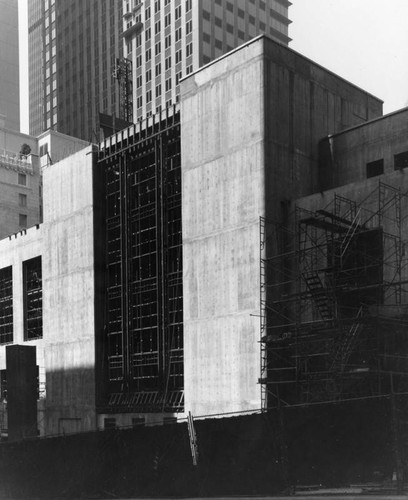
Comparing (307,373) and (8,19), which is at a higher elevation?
(8,19)

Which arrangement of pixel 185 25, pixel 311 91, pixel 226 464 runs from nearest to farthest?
1. pixel 226 464
2. pixel 311 91
3. pixel 185 25

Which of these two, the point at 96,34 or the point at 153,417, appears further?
the point at 96,34

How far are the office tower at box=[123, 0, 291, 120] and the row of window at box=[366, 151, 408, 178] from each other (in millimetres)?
71171

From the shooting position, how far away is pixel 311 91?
4197cm

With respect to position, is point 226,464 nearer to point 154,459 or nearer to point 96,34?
point 154,459

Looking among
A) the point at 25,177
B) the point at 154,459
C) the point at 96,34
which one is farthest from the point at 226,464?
the point at 96,34

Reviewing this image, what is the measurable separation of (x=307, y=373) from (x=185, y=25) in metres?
89.6

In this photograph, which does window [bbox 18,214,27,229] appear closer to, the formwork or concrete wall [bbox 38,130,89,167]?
concrete wall [bbox 38,130,89,167]

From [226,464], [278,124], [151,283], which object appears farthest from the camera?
[151,283]

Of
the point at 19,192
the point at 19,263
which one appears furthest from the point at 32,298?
the point at 19,192

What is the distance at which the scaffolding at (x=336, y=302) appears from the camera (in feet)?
104

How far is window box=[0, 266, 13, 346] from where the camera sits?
64.4 meters

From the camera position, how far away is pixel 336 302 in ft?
105

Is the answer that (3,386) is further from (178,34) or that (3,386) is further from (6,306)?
(178,34)
